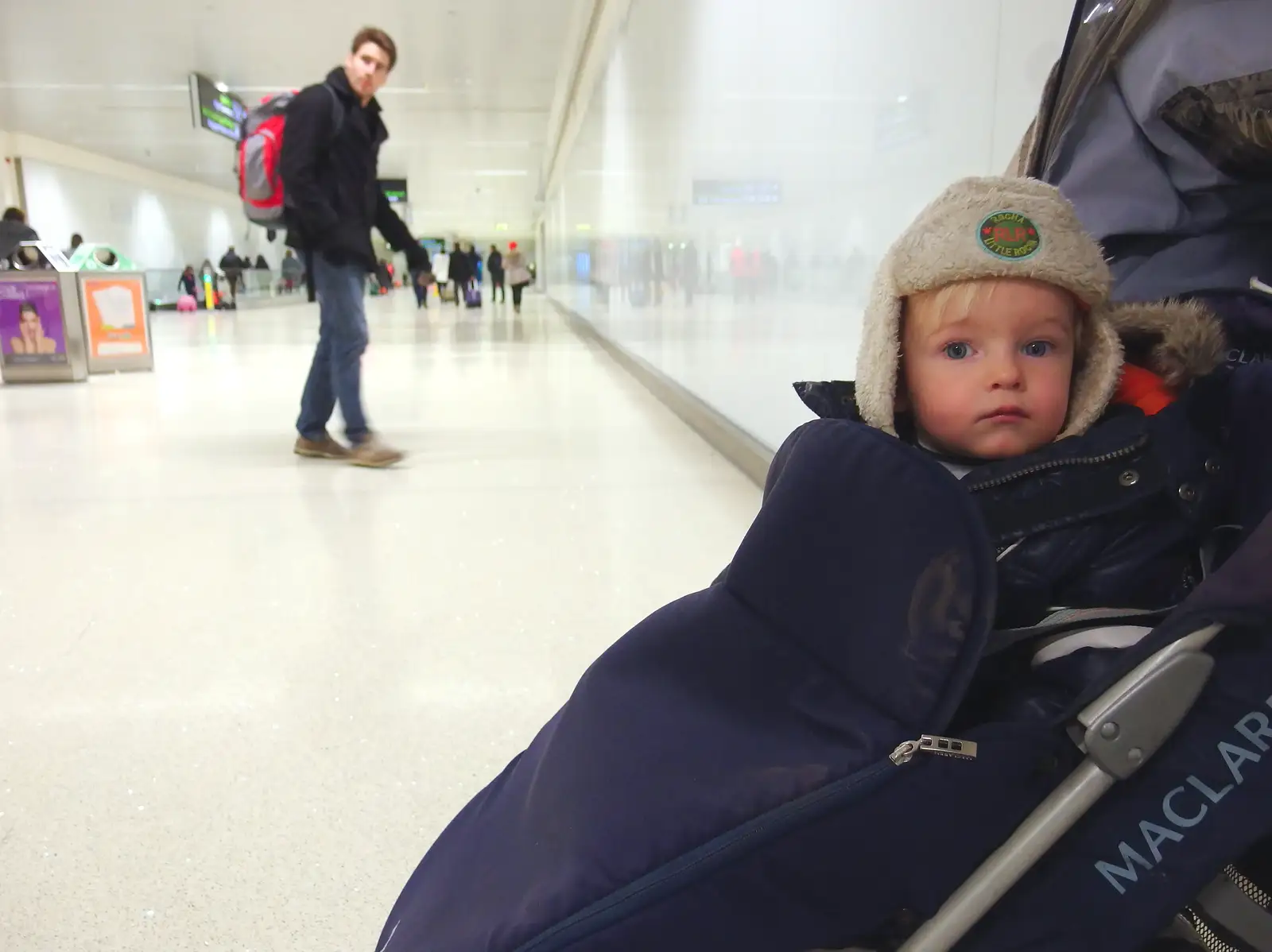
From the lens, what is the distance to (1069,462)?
2.50 ft

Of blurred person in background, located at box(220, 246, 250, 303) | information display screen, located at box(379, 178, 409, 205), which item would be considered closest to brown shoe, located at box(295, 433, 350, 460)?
information display screen, located at box(379, 178, 409, 205)

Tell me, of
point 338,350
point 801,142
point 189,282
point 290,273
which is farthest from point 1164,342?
point 290,273

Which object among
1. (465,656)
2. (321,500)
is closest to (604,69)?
(321,500)

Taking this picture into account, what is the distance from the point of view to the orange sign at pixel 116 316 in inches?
253

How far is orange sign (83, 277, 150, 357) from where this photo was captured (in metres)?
6.44

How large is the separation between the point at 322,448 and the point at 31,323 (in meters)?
3.63

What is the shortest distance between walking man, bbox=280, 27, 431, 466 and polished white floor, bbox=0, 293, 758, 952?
21 cm

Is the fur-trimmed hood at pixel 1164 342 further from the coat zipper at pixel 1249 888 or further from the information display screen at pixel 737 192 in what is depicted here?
the information display screen at pixel 737 192

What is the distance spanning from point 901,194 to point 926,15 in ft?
1.15

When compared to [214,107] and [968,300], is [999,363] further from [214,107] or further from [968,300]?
[214,107]

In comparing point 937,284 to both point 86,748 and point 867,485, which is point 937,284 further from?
point 86,748

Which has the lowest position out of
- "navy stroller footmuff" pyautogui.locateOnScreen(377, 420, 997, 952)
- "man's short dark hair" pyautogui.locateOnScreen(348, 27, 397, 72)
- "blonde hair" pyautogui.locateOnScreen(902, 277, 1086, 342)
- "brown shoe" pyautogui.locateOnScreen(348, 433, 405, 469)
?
"brown shoe" pyautogui.locateOnScreen(348, 433, 405, 469)

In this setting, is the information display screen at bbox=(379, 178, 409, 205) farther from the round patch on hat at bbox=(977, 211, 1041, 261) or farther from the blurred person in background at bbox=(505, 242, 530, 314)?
the round patch on hat at bbox=(977, 211, 1041, 261)

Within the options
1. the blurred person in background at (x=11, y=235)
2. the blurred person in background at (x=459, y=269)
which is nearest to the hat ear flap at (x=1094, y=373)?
the blurred person in background at (x=11, y=235)
